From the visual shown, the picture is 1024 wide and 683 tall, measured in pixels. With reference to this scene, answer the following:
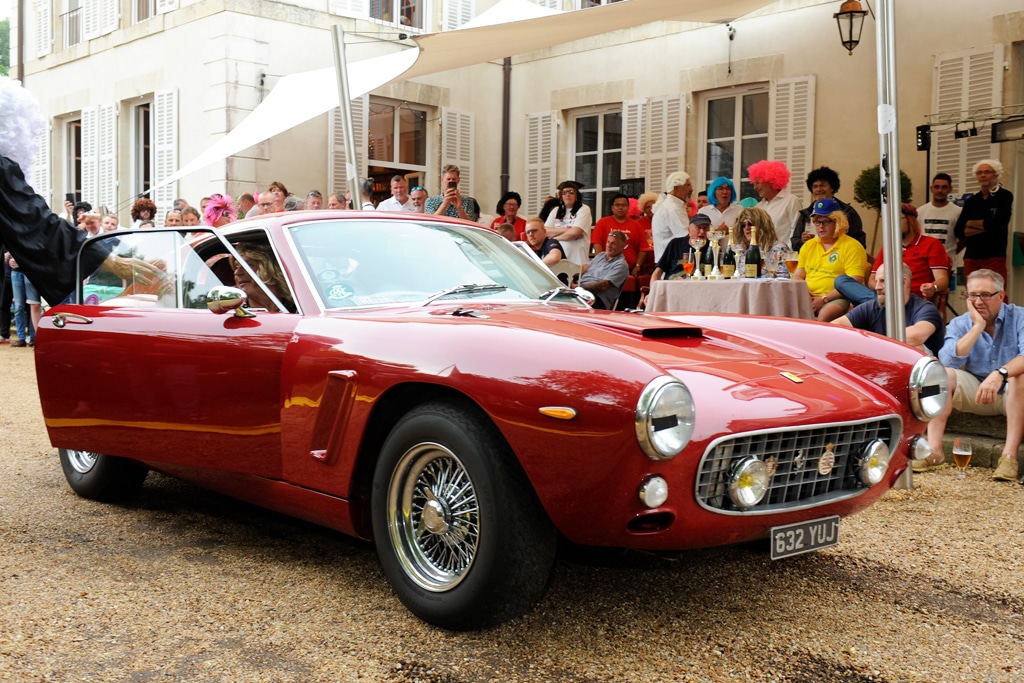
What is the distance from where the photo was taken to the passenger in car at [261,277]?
12.4 feet

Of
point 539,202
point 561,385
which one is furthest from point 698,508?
point 539,202

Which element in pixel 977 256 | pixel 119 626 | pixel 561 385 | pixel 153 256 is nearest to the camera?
pixel 561 385

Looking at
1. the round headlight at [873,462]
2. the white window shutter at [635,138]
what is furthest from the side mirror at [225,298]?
the white window shutter at [635,138]

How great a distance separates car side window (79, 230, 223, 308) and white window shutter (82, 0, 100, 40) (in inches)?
525

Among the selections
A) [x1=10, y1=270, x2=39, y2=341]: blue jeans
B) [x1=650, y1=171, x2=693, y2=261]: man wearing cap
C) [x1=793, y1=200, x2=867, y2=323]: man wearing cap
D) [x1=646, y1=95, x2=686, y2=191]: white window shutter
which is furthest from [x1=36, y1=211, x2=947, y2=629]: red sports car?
[x1=10, y1=270, x2=39, y2=341]: blue jeans

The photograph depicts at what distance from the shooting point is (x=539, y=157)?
1507cm

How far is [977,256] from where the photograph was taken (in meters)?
9.39

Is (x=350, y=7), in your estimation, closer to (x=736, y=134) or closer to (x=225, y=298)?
(x=736, y=134)

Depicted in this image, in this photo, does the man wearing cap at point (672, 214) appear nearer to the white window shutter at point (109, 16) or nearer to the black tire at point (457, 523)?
the black tire at point (457, 523)

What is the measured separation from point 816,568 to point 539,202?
38.6 ft

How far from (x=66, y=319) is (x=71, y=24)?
14671 millimetres

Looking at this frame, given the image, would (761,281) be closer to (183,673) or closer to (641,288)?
(641,288)

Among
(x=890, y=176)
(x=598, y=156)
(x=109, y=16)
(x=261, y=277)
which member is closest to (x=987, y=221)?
(x=890, y=176)

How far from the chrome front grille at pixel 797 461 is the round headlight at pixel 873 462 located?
0.02m
